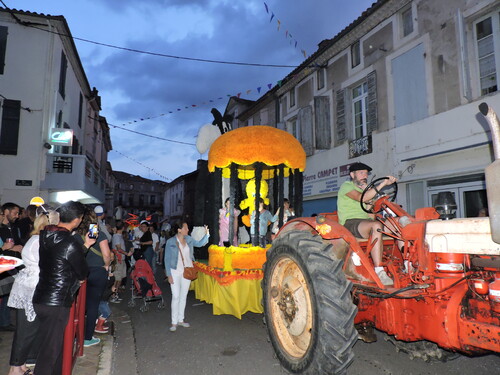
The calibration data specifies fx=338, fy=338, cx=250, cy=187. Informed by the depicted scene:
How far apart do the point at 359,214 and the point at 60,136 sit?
13.0 meters

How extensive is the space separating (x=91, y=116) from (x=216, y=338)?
21992mm

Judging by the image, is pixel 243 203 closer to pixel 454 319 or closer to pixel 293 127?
pixel 454 319

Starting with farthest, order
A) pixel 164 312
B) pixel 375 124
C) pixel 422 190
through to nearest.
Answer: pixel 375 124
pixel 422 190
pixel 164 312

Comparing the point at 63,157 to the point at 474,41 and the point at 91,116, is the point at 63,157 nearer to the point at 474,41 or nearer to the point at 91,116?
the point at 91,116

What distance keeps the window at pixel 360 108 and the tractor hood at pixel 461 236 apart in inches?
394

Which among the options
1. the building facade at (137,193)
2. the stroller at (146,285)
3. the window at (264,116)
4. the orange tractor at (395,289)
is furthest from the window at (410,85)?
the building facade at (137,193)

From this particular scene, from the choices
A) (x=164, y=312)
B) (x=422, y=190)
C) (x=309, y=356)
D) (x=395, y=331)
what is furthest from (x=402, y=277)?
(x=422, y=190)

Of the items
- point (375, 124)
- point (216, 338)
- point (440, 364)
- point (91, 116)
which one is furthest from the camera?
point (91, 116)

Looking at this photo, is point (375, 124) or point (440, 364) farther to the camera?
point (375, 124)

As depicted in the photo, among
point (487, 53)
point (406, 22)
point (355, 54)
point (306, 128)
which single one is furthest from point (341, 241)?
point (306, 128)

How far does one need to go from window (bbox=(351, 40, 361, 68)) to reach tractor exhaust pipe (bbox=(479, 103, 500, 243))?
11264 millimetres

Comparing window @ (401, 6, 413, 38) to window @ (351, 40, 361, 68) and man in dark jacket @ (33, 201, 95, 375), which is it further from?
man in dark jacket @ (33, 201, 95, 375)

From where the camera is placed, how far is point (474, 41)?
8461mm

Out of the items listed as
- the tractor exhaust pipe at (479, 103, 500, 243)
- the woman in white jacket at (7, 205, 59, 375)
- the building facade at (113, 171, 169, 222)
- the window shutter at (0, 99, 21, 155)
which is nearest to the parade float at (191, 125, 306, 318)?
the woman in white jacket at (7, 205, 59, 375)
